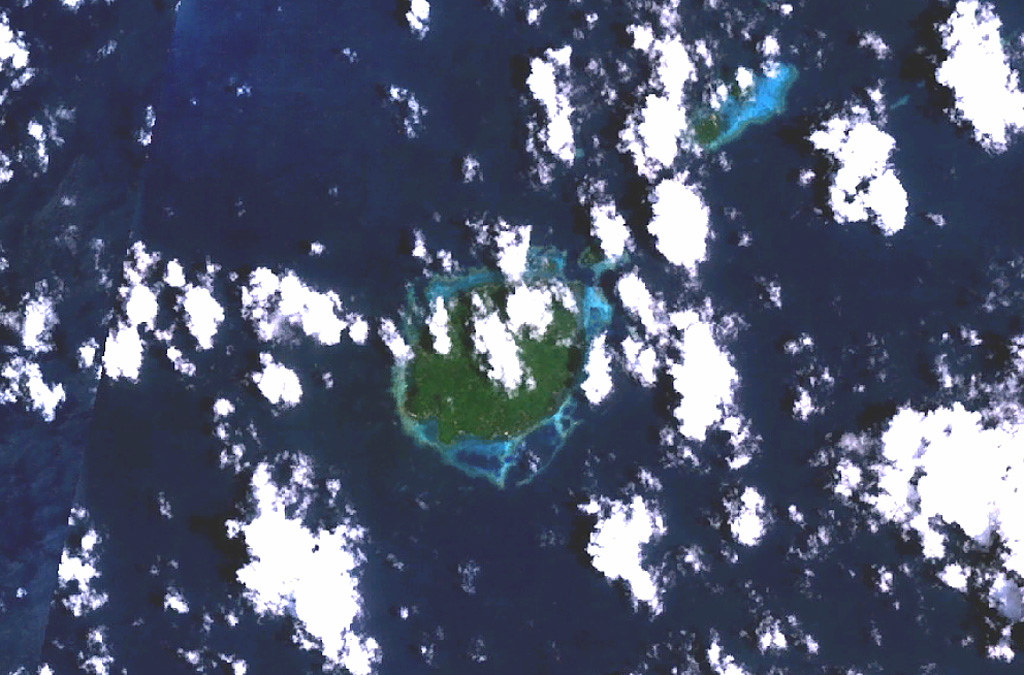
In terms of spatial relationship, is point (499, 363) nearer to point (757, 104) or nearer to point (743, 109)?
point (743, 109)

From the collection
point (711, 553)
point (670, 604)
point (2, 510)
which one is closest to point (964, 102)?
point (711, 553)

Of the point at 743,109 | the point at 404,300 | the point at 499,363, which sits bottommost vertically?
the point at 499,363

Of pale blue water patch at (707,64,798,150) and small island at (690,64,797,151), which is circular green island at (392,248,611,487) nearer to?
small island at (690,64,797,151)

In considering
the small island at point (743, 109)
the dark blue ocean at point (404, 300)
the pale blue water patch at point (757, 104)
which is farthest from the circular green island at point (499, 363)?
the pale blue water patch at point (757, 104)

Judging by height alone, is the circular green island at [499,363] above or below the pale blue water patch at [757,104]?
below

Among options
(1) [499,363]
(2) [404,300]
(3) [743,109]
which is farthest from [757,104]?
(2) [404,300]

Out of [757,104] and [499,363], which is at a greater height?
[757,104]

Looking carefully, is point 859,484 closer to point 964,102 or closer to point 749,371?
point 749,371

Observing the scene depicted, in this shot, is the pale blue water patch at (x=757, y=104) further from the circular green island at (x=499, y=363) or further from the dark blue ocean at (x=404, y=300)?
the circular green island at (x=499, y=363)
